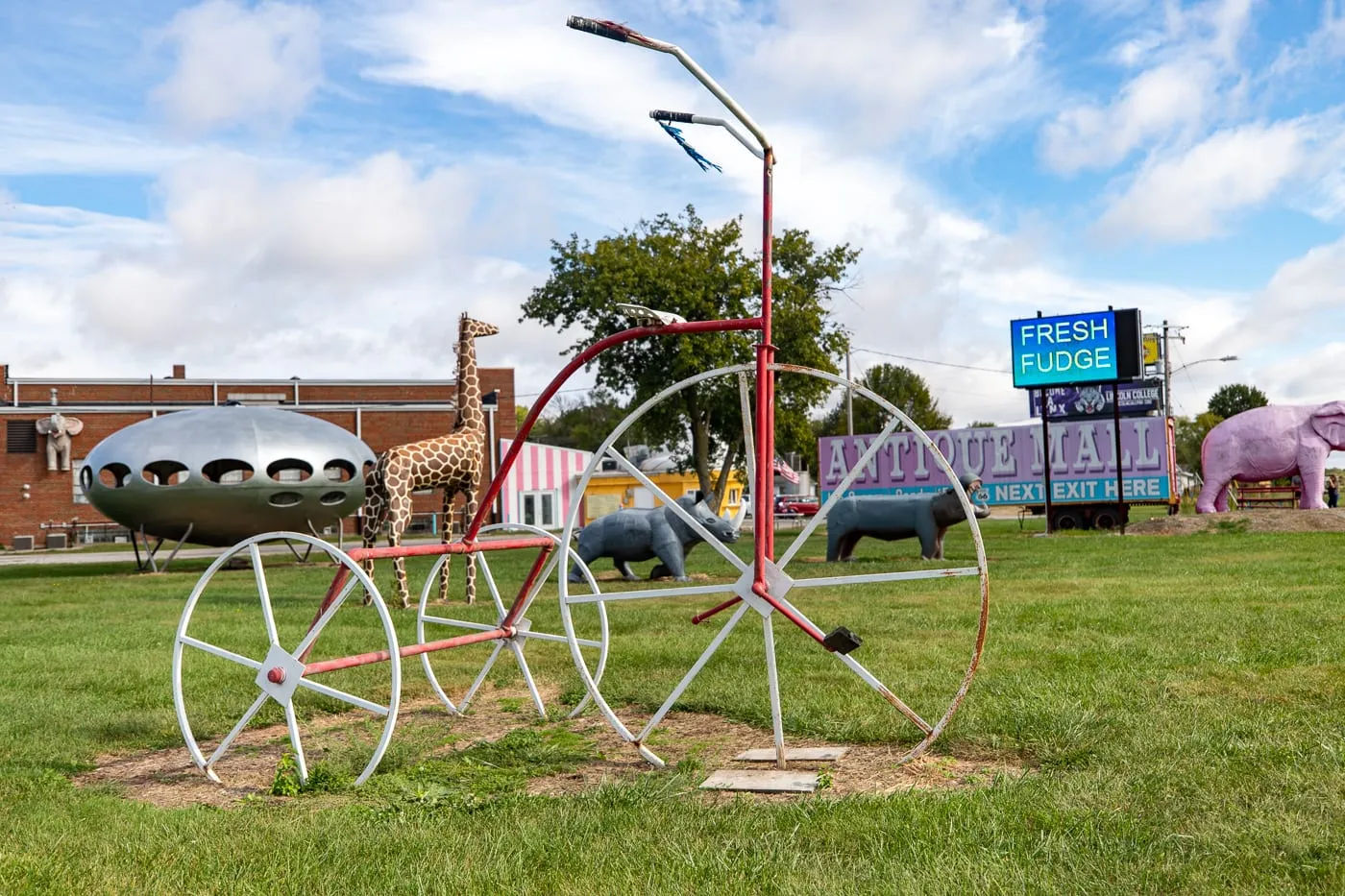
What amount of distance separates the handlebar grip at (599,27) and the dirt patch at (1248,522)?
21.2 metres

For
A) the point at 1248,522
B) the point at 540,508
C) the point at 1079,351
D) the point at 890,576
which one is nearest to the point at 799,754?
the point at 890,576

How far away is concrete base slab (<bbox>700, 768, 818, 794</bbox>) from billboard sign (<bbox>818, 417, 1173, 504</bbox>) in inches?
899

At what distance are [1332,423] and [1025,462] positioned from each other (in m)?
7.22

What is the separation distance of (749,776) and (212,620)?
805cm

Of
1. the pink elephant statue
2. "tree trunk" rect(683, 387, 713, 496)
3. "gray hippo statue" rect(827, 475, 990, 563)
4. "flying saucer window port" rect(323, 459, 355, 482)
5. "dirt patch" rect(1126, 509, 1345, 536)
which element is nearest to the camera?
"gray hippo statue" rect(827, 475, 990, 563)

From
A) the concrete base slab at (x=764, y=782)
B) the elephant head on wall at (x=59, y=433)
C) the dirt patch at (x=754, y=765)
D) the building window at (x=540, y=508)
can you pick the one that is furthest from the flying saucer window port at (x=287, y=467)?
the elephant head on wall at (x=59, y=433)

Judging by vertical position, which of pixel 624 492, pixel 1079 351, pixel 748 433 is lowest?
pixel 624 492

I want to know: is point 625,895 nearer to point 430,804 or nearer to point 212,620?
point 430,804

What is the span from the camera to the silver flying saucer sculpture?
18.9 m

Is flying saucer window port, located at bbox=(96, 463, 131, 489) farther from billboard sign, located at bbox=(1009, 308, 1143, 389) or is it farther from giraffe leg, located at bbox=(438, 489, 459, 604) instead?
billboard sign, located at bbox=(1009, 308, 1143, 389)

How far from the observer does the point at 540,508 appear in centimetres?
4547

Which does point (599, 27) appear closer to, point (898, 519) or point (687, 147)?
point (687, 147)

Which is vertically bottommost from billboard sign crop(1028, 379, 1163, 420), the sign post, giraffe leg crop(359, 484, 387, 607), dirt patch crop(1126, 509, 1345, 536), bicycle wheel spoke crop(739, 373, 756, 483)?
dirt patch crop(1126, 509, 1345, 536)

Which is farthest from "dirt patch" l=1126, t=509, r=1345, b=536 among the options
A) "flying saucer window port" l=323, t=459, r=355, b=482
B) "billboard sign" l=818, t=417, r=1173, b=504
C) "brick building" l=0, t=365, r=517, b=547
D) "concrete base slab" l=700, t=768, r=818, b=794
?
"brick building" l=0, t=365, r=517, b=547
